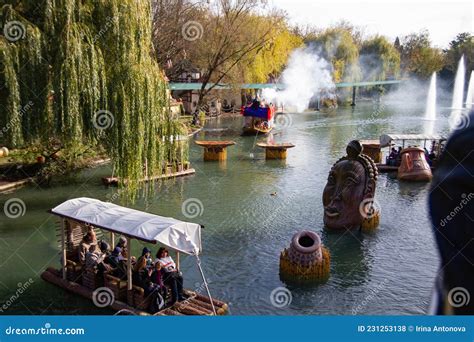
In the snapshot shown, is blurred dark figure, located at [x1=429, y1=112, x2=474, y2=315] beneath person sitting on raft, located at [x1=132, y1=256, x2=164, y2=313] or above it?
above

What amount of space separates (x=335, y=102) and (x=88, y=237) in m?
68.8

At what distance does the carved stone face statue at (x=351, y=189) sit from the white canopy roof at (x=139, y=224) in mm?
7680

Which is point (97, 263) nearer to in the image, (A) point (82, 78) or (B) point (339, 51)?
→ (A) point (82, 78)

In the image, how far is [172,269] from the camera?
13.8m

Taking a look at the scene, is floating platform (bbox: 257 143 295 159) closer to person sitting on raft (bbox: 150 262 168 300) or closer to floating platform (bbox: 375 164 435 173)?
floating platform (bbox: 375 164 435 173)

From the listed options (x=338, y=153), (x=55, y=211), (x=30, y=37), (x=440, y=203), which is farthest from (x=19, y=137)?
(x=338, y=153)

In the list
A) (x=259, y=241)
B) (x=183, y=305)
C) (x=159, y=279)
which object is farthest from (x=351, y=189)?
(x=159, y=279)

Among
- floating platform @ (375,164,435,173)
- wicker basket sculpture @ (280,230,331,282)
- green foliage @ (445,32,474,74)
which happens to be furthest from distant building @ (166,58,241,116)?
wicker basket sculpture @ (280,230,331,282)

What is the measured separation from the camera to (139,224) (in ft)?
45.5

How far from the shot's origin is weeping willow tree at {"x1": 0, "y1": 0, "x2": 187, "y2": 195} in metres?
19.4

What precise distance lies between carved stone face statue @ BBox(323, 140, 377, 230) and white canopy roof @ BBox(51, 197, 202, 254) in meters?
7.68

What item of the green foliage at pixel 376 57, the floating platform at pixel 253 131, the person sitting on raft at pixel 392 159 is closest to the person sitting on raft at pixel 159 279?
the person sitting on raft at pixel 392 159

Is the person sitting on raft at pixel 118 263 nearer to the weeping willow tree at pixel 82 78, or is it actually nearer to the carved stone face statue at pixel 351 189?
the weeping willow tree at pixel 82 78

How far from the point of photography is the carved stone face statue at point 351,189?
19.7 meters
